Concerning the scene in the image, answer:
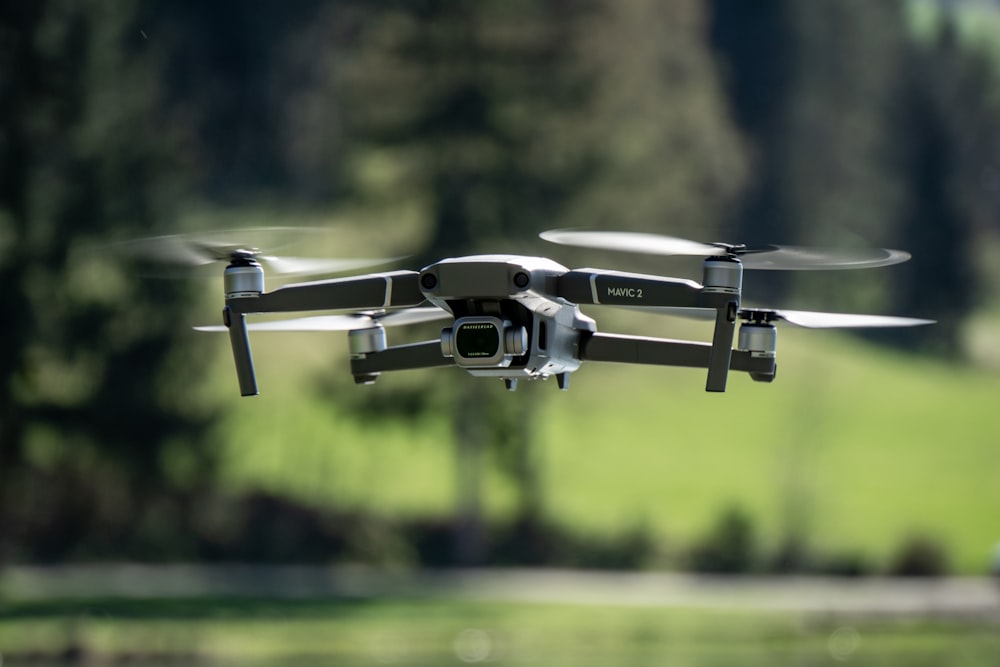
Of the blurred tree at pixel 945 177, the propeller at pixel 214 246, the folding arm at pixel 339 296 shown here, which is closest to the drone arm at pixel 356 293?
the folding arm at pixel 339 296

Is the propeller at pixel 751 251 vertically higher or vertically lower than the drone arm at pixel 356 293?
higher

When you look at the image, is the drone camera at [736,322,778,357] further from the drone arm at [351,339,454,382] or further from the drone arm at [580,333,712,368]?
the drone arm at [351,339,454,382]

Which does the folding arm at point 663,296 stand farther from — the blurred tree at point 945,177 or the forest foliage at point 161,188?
the blurred tree at point 945,177

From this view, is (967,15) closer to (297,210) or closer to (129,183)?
(297,210)

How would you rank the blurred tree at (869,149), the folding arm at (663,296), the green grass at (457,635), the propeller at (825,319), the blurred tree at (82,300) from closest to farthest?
1. the folding arm at (663,296)
2. the propeller at (825,319)
3. the green grass at (457,635)
4. the blurred tree at (82,300)
5. the blurred tree at (869,149)

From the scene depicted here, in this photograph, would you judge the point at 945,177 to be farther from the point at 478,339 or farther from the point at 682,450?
the point at 478,339

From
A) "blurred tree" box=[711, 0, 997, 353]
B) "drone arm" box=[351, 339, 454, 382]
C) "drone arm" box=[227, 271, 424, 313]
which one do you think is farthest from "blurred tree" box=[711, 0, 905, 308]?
"drone arm" box=[227, 271, 424, 313]
